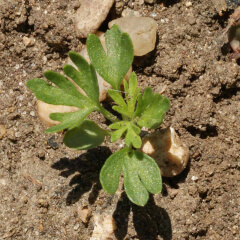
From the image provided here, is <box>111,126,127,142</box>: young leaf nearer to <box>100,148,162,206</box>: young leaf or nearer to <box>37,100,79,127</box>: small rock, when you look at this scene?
<box>100,148,162,206</box>: young leaf

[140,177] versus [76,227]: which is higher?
[140,177]

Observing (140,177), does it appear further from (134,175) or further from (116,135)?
(116,135)

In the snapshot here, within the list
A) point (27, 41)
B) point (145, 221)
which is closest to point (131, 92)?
point (145, 221)

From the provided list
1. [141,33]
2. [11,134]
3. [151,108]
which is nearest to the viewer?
[151,108]

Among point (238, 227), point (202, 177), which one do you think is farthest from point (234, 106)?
point (238, 227)

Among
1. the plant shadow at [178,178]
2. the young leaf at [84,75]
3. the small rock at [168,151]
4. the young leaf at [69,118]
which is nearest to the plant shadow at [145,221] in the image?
the plant shadow at [178,178]

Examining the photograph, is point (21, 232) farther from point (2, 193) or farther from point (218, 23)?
point (218, 23)

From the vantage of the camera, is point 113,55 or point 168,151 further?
point 168,151
